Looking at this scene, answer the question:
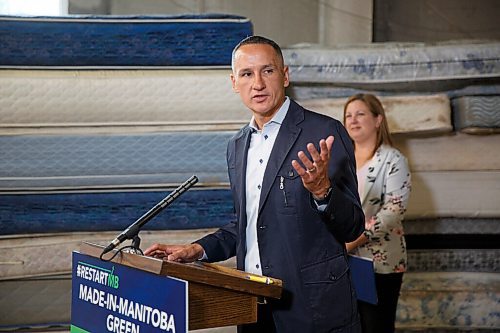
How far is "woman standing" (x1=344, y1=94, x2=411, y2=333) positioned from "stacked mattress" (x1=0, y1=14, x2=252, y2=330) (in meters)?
0.55

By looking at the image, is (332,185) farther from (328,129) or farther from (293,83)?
(293,83)

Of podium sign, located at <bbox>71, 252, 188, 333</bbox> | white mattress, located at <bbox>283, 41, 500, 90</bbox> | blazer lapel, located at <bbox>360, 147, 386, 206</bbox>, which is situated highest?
white mattress, located at <bbox>283, 41, 500, 90</bbox>

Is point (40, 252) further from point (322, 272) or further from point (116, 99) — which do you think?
point (322, 272)

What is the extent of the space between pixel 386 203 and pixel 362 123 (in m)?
0.29

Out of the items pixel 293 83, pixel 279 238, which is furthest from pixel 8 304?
pixel 279 238

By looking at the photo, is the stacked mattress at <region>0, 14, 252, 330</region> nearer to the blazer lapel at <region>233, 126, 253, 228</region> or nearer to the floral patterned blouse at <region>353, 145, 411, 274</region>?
the floral patterned blouse at <region>353, 145, 411, 274</region>

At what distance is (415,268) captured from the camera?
3023 mm

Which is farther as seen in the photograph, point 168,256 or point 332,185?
point 168,256

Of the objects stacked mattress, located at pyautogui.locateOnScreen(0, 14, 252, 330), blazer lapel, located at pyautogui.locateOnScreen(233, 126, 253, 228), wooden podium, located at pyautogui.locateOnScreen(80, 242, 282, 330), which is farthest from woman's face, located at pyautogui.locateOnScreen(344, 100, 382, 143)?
wooden podium, located at pyautogui.locateOnScreen(80, 242, 282, 330)

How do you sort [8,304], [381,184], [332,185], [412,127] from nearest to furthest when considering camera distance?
[332,185]
[381,184]
[8,304]
[412,127]

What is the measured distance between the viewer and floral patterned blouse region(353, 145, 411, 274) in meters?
2.38

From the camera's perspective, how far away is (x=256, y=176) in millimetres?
1600

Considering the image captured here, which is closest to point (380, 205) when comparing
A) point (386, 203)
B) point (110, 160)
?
point (386, 203)

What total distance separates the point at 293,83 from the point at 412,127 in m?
0.51
